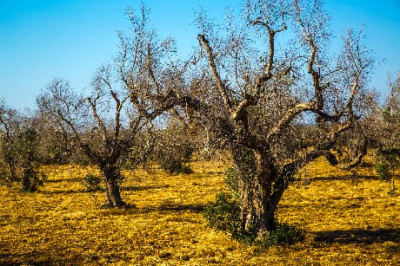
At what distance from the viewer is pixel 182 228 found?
19312mm

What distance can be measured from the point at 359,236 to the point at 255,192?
17.9 feet

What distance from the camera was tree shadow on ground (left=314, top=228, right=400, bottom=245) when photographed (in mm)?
15773

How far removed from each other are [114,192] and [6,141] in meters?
20.2

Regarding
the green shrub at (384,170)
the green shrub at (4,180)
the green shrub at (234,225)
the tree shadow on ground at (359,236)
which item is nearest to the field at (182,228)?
the tree shadow on ground at (359,236)

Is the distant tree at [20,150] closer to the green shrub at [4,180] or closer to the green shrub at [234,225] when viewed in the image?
the green shrub at [4,180]

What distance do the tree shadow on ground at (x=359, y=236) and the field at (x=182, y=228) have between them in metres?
0.04

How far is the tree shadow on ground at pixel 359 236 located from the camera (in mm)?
15773

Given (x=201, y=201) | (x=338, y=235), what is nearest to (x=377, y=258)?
(x=338, y=235)

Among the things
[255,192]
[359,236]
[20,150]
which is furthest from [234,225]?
[20,150]

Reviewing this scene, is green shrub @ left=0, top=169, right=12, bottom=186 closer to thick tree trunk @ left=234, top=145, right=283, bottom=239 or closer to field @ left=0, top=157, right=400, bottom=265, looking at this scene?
field @ left=0, top=157, right=400, bottom=265

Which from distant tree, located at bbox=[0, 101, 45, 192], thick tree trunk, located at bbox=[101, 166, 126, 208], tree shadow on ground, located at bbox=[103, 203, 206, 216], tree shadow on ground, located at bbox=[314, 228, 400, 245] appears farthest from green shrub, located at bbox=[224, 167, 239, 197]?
distant tree, located at bbox=[0, 101, 45, 192]

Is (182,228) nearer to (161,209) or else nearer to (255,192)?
(161,209)

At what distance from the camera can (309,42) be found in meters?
14.2

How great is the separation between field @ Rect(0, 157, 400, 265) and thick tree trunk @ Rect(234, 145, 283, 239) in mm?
857
